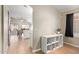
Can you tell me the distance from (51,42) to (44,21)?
1.19ft

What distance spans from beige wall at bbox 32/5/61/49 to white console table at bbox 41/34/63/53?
0.25 feet

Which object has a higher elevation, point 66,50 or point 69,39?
point 69,39

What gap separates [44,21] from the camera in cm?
144

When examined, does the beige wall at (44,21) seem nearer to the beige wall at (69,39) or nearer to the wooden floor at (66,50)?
the beige wall at (69,39)

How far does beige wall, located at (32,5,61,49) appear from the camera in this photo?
4.66 feet

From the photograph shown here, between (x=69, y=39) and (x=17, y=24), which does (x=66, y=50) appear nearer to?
(x=69, y=39)

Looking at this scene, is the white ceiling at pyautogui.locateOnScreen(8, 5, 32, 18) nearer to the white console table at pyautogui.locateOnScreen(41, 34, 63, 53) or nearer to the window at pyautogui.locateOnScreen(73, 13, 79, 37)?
the white console table at pyautogui.locateOnScreen(41, 34, 63, 53)

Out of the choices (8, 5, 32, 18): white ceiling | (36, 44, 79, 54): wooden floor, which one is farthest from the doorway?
(36, 44, 79, 54): wooden floor

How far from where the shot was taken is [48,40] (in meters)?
1.43

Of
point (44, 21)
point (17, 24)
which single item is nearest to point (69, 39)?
point (44, 21)

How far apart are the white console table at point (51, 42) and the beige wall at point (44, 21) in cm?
8
